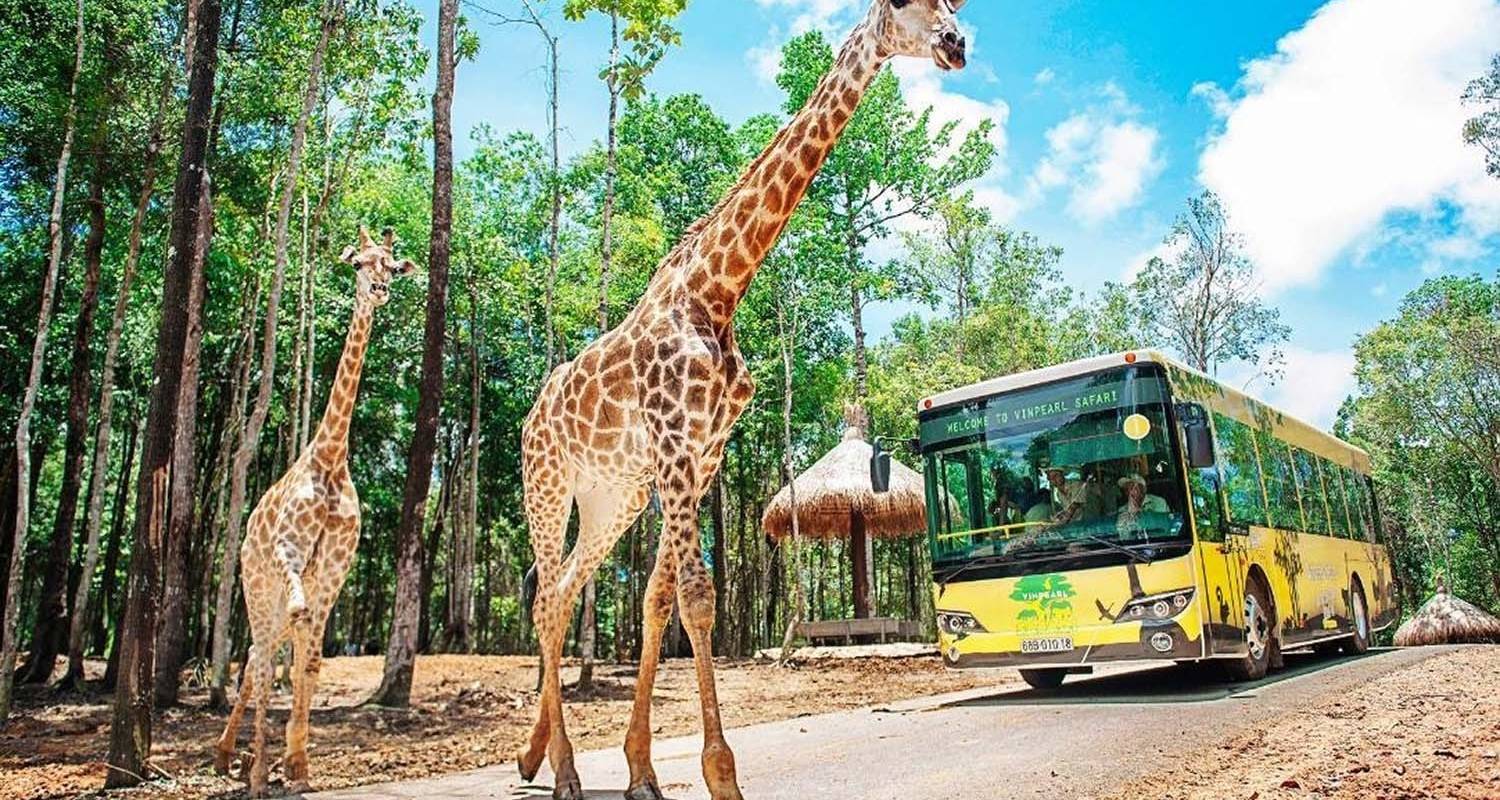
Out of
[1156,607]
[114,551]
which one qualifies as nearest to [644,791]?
[1156,607]

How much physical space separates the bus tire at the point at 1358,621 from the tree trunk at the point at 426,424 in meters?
12.4

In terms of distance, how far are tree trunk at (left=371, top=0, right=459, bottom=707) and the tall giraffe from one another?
19.2ft

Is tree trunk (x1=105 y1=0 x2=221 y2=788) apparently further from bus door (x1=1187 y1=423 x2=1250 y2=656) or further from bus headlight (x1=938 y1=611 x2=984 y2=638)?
bus door (x1=1187 y1=423 x2=1250 y2=656)

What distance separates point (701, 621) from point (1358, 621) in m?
13.3

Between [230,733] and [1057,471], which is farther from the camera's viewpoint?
[1057,471]

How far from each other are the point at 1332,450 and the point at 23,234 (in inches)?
819

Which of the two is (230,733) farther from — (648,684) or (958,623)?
(958,623)

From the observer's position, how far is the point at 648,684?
469 centimetres

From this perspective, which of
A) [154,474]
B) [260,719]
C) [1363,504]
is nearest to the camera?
[260,719]

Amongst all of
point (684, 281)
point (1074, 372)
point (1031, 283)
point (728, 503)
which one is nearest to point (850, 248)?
point (1031, 283)

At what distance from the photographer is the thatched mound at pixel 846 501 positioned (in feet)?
67.1

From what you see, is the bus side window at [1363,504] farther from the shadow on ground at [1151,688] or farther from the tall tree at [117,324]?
the tall tree at [117,324]

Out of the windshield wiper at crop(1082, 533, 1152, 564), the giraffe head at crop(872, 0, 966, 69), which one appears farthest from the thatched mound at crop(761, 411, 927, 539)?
the giraffe head at crop(872, 0, 966, 69)

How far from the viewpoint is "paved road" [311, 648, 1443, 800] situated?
16.2ft
